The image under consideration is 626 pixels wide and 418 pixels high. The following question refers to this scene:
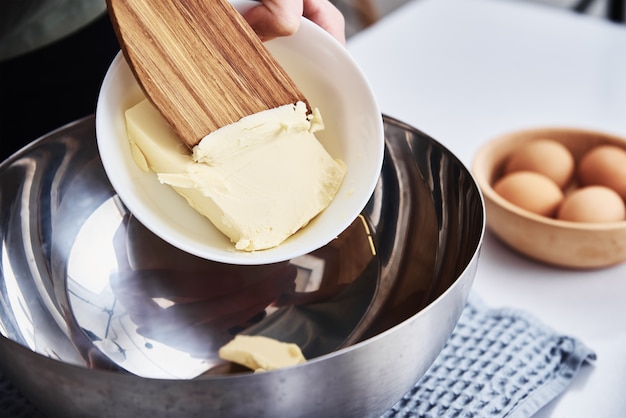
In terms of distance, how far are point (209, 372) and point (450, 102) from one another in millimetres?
558

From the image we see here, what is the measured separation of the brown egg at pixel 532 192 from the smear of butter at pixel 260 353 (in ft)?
0.97

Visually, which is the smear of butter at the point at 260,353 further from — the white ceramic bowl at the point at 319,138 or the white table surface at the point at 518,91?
the white table surface at the point at 518,91

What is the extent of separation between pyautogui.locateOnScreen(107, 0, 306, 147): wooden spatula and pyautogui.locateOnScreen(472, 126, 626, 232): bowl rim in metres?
0.25

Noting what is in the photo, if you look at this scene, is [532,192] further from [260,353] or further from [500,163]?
[260,353]

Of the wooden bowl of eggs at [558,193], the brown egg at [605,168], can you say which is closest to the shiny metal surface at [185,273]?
the wooden bowl of eggs at [558,193]

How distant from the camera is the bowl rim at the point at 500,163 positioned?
66cm

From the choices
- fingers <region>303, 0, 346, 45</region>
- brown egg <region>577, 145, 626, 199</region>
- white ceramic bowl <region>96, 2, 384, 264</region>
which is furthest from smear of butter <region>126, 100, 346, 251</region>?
brown egg <region>577, 145, 626, 199</region>

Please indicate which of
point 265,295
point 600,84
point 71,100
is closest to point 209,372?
point 265,295

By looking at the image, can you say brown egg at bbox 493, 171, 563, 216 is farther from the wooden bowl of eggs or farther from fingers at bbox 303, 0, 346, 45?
fingers at bbox 303, 0, 346, 45

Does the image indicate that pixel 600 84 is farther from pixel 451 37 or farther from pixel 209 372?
pixel 209 372

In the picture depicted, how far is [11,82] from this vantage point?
1.02 meters

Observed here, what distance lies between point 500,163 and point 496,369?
295mm

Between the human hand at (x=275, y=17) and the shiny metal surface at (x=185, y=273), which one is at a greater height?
the human hand at (x=275, y=17)

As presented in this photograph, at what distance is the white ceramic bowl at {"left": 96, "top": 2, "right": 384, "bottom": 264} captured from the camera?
1.79 ft
